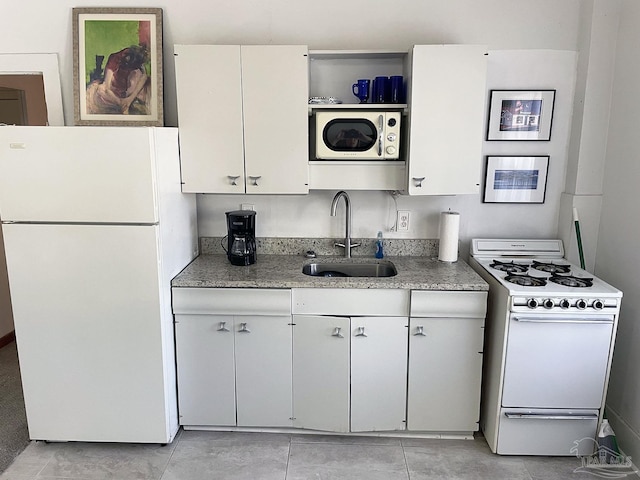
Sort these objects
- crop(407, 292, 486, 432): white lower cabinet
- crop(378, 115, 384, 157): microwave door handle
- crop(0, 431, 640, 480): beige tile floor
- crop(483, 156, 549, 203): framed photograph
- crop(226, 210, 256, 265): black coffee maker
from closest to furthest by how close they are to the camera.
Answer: crop(0, 431, 640, 480): beige tile floor < crop(407, 292, 486, 432): white lower cabinet < crop(378, 115, 384, 157): microwave door handle < crop(226, 210, 256, 265): black coffee maker < crop(483, 156, 549, 203): framed photograph

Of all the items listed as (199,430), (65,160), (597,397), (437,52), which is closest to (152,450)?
(199,430)

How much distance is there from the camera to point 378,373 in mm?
2414

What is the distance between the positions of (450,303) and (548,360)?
53 cm

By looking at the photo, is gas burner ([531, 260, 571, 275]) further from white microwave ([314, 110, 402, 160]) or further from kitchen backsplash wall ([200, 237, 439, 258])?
white microwave ([314, 110, 402, 160])

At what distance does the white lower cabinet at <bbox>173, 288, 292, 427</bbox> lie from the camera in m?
2.38

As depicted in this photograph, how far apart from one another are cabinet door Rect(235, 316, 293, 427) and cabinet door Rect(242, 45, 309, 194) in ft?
2.45

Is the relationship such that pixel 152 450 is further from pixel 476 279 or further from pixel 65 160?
pixel 476 279

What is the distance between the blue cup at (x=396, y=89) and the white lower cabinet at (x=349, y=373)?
1.20 meters

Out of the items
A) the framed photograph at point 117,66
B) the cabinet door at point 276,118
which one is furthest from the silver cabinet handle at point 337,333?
the framed photograph at point 117,66

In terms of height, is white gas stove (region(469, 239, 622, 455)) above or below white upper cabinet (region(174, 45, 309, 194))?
below

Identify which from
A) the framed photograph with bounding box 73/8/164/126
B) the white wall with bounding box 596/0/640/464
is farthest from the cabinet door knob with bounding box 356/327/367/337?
the framed photograph with bounding box 73/8/164/126

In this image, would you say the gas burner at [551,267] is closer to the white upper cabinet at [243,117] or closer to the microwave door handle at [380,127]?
the microwave door handle at [380,127]

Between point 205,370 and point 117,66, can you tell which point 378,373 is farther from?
point 117,66

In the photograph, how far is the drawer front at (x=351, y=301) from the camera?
7.71 ft
